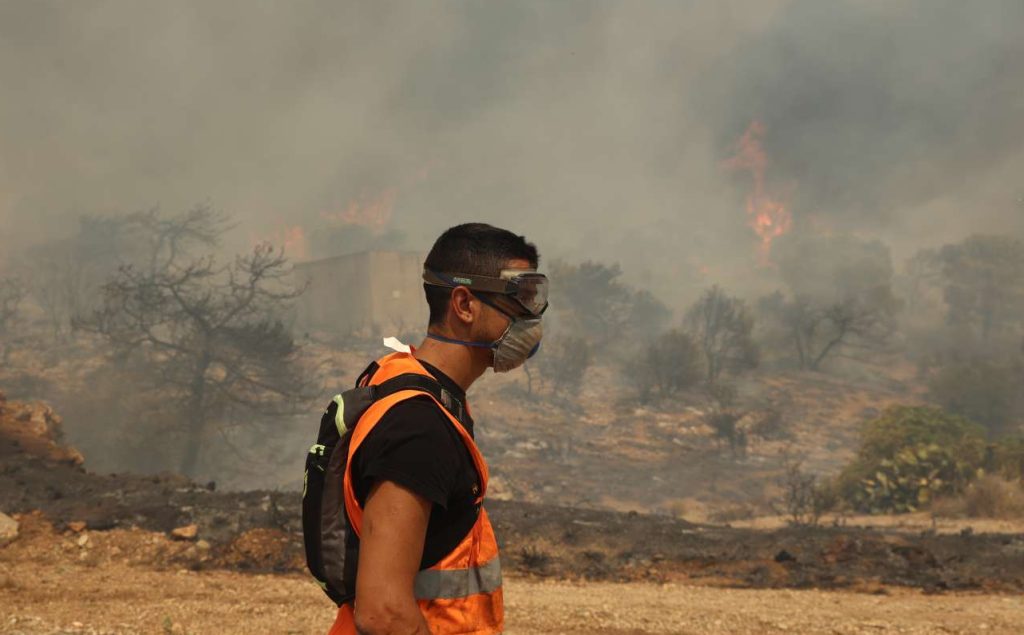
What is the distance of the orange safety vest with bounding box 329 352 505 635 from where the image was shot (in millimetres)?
1742

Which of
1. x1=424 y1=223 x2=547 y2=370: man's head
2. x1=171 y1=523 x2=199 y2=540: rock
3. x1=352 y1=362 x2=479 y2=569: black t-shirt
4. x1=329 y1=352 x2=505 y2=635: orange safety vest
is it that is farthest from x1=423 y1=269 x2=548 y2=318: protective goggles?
x1=171 y1=523 x2=199 y2=540: rock

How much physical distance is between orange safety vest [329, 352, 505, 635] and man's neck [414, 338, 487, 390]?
0.17 metres

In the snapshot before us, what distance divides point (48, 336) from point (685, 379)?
36854 millimetres

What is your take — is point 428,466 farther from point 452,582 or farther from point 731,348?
point 731,348

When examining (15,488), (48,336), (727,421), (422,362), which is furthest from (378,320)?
(422,362)

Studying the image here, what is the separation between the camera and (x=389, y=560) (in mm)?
1605

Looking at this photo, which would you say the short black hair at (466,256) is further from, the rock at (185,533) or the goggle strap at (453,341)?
the rock at (185,533)

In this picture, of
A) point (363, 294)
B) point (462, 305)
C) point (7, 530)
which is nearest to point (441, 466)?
point (462, 305)

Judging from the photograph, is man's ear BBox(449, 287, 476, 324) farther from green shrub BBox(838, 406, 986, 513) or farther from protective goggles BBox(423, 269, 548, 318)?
green shrub BBox(838, 406, 986, 513)

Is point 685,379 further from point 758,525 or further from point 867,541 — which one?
point 867,541

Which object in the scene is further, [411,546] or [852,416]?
[852,416]

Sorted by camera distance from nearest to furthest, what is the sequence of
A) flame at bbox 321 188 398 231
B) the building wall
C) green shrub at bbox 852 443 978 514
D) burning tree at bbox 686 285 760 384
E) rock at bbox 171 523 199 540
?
rock at bbox 171 523 199 540, green shrub at bbox 852 443 978 514, burning tree at bbox 686 285 760 384, the building wall, flame at bbox 321 188 398 231

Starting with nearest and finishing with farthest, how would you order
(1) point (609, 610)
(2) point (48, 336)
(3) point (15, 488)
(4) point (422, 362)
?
(4) point (422, 362) → (1) point (609, 610) → (3) point (15, 488) → (2) point (48, 336)

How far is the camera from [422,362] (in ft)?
6.68
